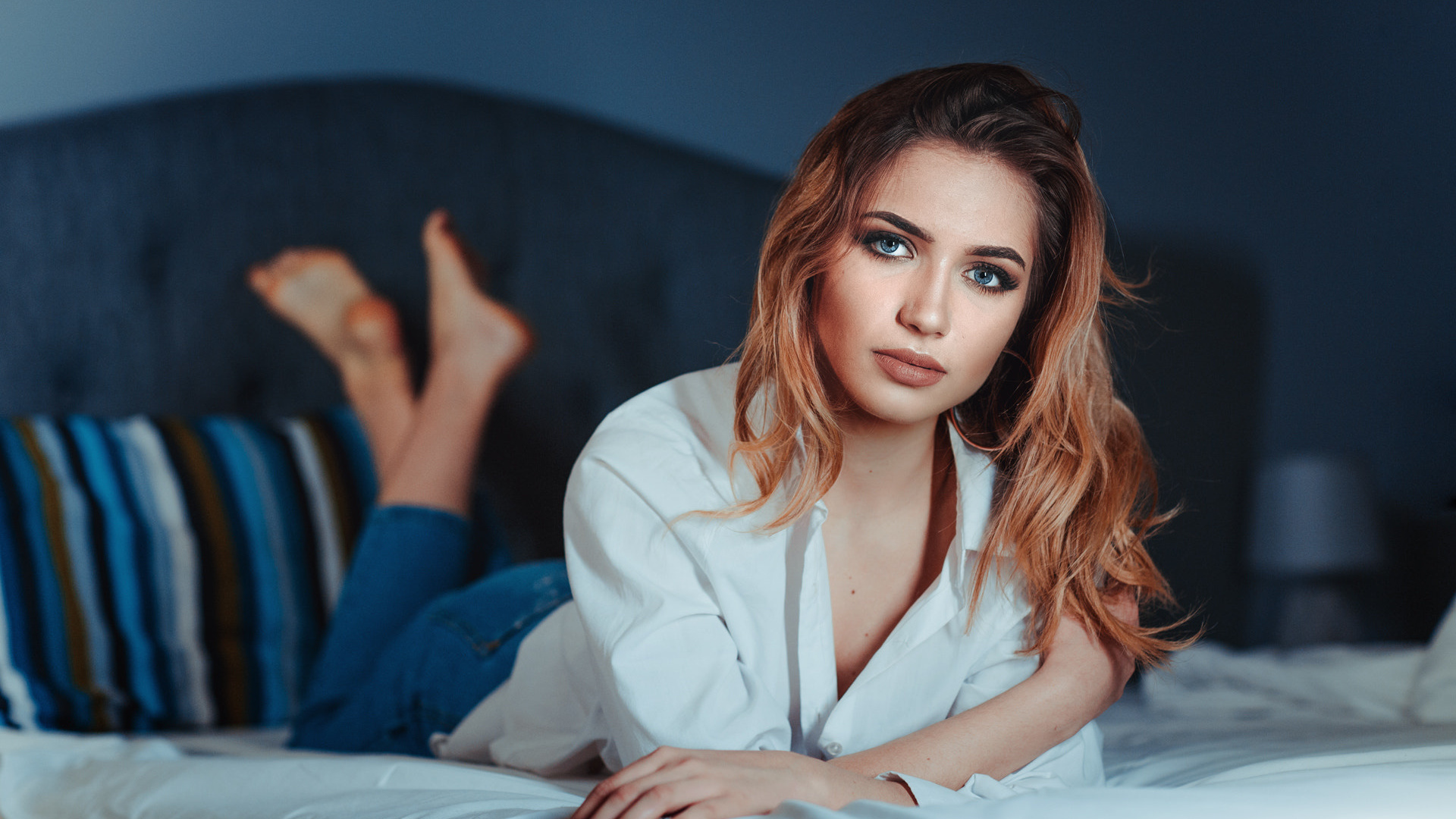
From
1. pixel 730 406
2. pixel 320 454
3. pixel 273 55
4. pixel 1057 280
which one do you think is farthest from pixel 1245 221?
pixel 273 55

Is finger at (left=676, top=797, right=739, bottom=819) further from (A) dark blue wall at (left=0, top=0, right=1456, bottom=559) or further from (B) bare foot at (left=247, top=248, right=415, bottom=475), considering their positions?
(A) dark blue wall at (left=0, top=0, right=1456, bottom=559)

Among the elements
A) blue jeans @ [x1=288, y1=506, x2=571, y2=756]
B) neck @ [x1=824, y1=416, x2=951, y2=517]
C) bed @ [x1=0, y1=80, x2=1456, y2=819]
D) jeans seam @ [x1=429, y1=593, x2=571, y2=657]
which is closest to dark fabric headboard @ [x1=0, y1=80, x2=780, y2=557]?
bed @ [x1=0, y1=80, x2=1456, y2=819]

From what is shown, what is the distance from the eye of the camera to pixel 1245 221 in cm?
165

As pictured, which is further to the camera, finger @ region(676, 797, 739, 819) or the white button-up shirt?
the white button-up shirt

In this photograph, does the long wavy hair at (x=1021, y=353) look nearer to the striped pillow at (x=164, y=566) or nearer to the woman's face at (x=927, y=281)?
the woman's face at (x=927, y=281)

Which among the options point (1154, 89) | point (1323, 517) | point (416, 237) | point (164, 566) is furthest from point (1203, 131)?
point (164, 566)

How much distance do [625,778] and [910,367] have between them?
1.22 ft

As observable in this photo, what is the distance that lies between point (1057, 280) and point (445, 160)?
128 cm

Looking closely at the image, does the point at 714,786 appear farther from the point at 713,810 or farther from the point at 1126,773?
the point at 1126,773

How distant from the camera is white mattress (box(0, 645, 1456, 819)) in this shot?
620 millimetres

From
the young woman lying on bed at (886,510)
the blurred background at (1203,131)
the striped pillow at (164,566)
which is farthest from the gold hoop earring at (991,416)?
the striped pillow at (164,566)

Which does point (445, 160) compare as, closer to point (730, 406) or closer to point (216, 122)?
point (216, 122)

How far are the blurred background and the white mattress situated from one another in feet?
1.03

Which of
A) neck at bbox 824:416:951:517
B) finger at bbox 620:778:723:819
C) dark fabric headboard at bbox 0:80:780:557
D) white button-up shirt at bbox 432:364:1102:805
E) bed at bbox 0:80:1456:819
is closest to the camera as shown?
finger at bbox 620:778:723:819
